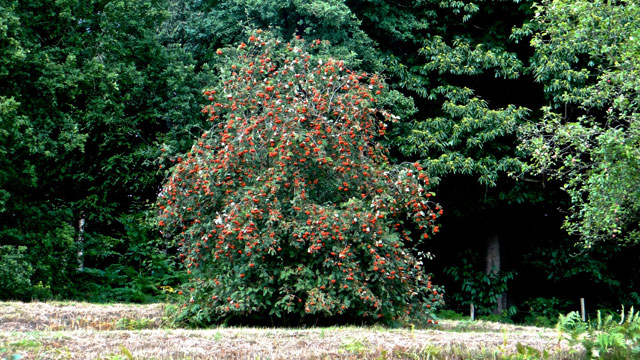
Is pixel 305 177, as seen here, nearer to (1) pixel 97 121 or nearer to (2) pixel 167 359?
(2) pixel 167 359

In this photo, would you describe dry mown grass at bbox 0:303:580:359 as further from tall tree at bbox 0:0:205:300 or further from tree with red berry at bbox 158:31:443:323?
tall tree at bbox 0:0:205:300

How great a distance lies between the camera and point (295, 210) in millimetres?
7777

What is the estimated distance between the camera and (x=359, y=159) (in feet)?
27.5

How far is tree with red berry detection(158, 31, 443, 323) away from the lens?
7488 mm

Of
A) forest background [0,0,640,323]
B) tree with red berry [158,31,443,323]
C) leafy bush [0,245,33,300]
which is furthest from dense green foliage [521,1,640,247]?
leafy bush [0,245,33,300]

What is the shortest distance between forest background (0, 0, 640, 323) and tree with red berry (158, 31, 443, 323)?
3.03 meters

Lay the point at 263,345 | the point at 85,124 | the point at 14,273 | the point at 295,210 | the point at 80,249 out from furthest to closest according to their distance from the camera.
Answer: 1. the point at 80,249
2. the point at 85,124
3. the point at 14,273
4. the point at 295,210
5. the point at 263,345

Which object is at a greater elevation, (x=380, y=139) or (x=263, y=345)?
(x=380, y=139)

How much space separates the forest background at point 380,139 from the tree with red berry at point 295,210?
3.03m

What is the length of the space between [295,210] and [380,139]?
21.4ft

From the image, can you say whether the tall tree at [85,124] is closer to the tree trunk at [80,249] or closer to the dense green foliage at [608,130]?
the tree trunk at [80,249]

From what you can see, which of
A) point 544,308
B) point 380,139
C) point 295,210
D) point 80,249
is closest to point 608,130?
point 295,210

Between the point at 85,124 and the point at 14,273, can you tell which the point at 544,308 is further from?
the point at 14,273

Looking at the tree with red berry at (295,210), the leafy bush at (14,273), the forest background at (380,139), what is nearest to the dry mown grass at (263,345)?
the tree with red berry at (295,210)
